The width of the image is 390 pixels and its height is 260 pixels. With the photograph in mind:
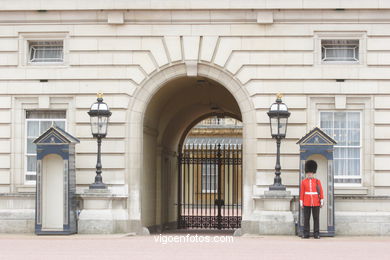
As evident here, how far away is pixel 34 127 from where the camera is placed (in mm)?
23312

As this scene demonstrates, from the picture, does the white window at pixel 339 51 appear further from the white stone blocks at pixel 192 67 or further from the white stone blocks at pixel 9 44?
the white stone blocks at pixel 9 44

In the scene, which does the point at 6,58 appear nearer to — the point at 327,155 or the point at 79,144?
the point at 79,144

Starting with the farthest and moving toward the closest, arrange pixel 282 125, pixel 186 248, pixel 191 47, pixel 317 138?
1. pixel 191 47
2. pixel 282 125
3. pixel 317 138
4. pixel 186 248

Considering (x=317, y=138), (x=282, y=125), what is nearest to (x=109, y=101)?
(x=282, y=125)

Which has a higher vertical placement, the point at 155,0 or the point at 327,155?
the point at 155,0

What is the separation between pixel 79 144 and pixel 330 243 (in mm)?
6112

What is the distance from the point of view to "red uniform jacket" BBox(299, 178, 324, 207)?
2097cm

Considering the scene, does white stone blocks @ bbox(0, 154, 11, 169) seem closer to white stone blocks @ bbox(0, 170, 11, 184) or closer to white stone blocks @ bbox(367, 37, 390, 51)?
white stone blocks @ bbox(0, 170, 11, 184)

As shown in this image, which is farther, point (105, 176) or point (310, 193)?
point (105, 176)

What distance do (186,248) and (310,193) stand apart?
3.83 m

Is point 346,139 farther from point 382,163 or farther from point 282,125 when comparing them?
point 282,125

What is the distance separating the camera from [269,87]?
22656 mm

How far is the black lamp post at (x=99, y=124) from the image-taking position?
72.3ft

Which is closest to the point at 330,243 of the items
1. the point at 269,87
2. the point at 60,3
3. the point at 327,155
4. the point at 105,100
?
the point at 327,155
